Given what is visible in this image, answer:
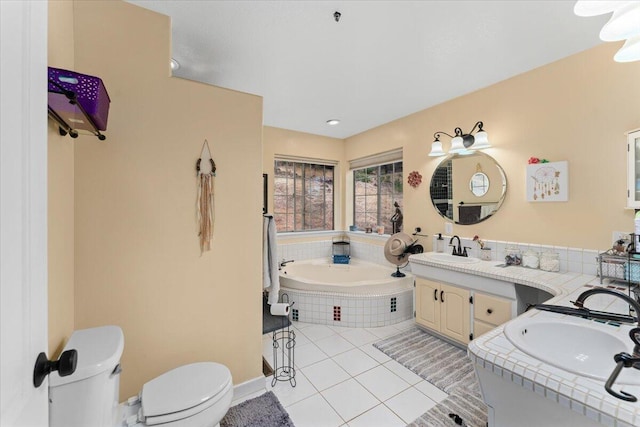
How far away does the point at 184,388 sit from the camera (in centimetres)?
142

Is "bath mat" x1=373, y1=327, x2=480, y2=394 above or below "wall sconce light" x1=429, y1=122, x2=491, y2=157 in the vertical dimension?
below

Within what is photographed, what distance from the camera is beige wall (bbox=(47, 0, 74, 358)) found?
3.78 feet

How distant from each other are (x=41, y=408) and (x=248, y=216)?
56.3 inches

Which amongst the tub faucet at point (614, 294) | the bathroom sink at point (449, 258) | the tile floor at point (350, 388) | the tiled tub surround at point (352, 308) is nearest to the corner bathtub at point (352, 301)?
the tiled tub surround at point (352, 308)

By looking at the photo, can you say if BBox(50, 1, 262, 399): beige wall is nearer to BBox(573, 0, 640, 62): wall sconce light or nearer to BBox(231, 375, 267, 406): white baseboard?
BBox(231, 375, 267, 406): white baseboard

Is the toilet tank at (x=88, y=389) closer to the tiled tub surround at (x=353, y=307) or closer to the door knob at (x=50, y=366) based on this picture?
the door knob at (x=50, y=366)

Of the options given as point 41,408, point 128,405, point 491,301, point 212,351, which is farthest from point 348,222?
point 41,408

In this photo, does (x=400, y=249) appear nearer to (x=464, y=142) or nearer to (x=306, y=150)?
(x=464, y=142)

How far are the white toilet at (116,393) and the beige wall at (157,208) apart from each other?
26 cm

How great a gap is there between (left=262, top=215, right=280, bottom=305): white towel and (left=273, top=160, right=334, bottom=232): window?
191cm

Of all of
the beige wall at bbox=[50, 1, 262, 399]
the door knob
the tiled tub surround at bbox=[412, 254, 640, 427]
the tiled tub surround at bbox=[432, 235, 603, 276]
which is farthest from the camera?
the tiled tub surround at bbox=[432, 235, 603, 276]

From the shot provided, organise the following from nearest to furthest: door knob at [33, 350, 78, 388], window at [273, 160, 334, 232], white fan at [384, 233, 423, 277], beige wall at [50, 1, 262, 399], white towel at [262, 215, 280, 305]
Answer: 1. door knob at [33, 350, 78, 388]
2. beige wall at [50, 1, 262, 399]
3. white towel at [262, 215, 280, 305]
4. white fan at [384, 233, 423, 277]
5. window at [273, 160, 334, 232]

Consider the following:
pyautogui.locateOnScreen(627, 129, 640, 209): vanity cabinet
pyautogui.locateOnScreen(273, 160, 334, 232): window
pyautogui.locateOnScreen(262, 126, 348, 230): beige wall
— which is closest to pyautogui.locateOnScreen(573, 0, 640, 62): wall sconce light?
pyautogui.locateOnScreen(627, 129, 640, 209): vanity cabinet

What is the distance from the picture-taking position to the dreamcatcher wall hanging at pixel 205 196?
1.79 metres
